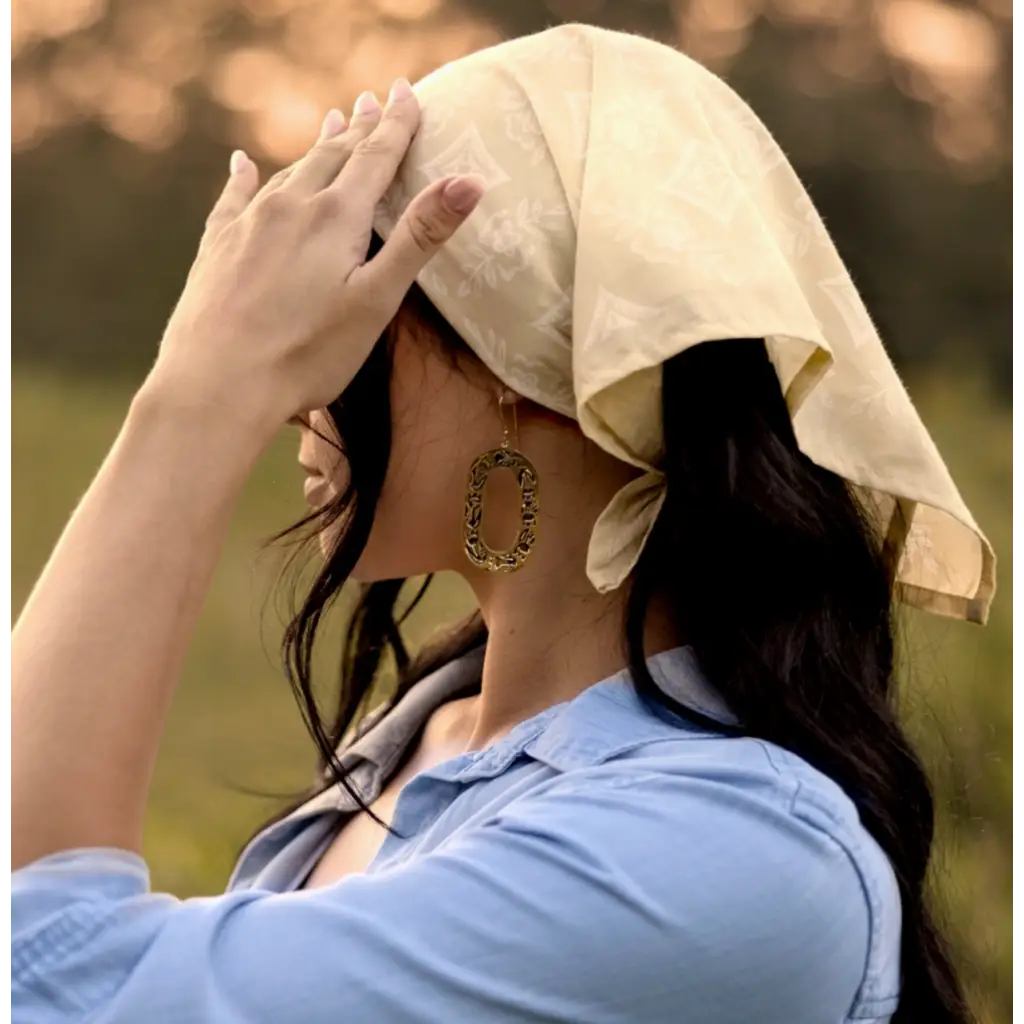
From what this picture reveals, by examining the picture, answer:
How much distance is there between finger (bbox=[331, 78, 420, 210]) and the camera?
1.05 meters

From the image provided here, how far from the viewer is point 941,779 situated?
4.59 ft

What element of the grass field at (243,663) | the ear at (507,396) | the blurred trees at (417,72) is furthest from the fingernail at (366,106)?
the blurred trees at (417,72)

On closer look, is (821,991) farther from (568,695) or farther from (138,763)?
(138,763)

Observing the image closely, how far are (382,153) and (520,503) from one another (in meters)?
0.28

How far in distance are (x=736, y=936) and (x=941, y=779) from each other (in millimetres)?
558

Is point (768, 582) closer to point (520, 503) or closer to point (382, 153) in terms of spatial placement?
point (520, 503)

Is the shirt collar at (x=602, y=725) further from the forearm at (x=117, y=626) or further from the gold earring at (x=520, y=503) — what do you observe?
the forearm at (x=117, y=626)

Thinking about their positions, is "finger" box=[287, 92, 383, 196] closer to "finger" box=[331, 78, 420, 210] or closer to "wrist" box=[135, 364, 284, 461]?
"finger" box=[331, 78, 420, 210]

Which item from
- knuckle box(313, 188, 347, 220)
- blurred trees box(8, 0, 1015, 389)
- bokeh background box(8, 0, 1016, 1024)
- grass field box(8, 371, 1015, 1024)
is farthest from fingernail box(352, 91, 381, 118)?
blurred trees box(8, 0, 1015, 389)

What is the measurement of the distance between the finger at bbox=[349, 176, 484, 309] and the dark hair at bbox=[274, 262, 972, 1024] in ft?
0.41

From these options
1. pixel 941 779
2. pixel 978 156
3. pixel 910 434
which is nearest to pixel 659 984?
pixel 910 434

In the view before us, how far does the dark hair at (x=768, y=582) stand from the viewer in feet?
3.45

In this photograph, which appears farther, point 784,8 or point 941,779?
point 784,8

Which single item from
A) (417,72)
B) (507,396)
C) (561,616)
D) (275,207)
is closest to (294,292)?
(275,207)
